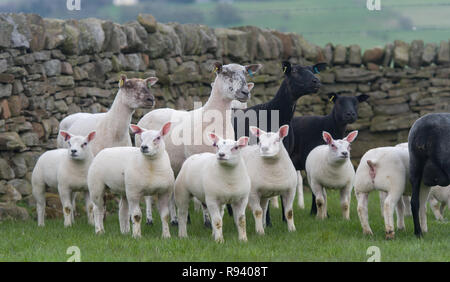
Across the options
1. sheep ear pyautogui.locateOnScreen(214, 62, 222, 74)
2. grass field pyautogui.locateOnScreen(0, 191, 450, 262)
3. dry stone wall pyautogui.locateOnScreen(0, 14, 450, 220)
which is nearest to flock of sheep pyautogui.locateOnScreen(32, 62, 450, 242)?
sheep ear pyautogui.locateOnScreen(214, 62, 222, 74)

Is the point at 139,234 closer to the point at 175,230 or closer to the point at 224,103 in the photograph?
the point at 175,230

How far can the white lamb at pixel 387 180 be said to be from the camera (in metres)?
8.66

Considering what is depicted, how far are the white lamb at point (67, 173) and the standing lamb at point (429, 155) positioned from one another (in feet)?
12.8

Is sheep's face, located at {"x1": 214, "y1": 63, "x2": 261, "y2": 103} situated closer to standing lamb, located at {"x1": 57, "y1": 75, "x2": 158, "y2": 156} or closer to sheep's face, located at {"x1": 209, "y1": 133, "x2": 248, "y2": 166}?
standing lamb, located at {"x1": 57, "y1": 75, "x2": 158, "y2": 156}

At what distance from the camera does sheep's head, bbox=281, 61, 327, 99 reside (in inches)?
426

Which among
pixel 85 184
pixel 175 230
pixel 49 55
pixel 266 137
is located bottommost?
pixel 175 230

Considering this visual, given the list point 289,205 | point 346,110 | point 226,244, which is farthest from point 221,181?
point 346,110

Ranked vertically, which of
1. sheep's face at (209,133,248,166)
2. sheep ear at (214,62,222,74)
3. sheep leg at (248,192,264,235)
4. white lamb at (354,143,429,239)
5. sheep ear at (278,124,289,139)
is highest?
sheep ear at (214,62,222,74)

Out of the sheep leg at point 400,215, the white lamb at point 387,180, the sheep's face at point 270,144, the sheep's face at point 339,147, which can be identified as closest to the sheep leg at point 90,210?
the sheep's face at point 270,144

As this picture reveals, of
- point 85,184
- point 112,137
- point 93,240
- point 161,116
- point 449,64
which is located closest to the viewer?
point 93,240

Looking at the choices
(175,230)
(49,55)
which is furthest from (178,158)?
(49,55)

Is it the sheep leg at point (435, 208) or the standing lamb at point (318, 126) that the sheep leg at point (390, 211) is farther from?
the standing lamb at point (318, 126)

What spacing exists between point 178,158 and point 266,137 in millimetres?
1931

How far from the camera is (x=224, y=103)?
33.6 ft
